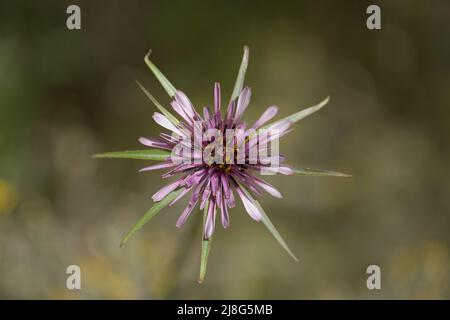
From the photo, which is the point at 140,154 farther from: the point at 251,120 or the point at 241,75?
the point at 251,120

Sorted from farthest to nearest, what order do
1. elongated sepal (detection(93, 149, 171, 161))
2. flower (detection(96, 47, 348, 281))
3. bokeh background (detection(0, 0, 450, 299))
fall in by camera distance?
bokeh background (detection(0, 0, 450, 299)) → flower (detection(96, 47, 348, 281)) → elongated sepal (detection(93, 149, 171, 161))

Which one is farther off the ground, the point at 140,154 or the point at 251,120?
the point at 251,120

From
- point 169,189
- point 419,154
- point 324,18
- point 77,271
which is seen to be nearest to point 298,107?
point 324,18

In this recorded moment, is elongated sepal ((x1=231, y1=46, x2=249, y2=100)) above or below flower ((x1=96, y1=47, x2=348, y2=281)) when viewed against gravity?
above

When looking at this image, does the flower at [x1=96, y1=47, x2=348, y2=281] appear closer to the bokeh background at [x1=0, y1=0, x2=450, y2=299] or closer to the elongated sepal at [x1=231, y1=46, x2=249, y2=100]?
the elongated sepal at [x1=231, y1=46, x2=249, y2=100]

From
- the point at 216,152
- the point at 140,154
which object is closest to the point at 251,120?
the point at 216,152

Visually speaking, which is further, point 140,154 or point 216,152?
point 216,152

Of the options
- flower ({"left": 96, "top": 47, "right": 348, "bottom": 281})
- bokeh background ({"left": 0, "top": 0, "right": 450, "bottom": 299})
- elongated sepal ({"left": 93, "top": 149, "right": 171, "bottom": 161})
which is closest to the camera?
elongated sepal ({"left": 93, "top": 149, "right": 171, "bottom": 161})

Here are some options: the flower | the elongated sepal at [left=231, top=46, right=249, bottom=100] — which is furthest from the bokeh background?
the elongated sepal at [left=231, top=46, right=249, bottom=100]
